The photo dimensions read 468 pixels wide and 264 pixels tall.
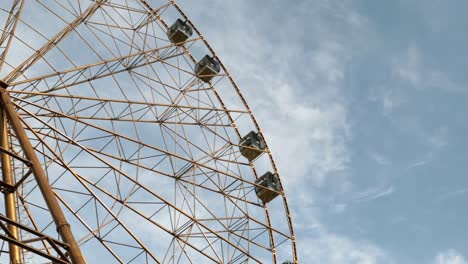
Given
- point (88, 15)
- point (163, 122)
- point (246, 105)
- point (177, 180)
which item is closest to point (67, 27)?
point (88, 15)

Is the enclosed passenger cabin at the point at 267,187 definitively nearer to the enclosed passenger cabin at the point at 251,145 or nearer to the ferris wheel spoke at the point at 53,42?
the enclosed passenger cabin at the point at 251,145

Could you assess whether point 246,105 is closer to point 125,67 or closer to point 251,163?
point 251,163

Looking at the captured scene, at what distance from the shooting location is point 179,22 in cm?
2998

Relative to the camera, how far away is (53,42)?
23.7 m

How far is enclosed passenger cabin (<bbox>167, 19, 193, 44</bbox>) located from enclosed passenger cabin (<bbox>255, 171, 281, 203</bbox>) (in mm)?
6905

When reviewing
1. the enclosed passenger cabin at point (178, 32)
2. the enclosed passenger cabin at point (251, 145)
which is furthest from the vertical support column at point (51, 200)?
the enclosed passenger cabin at point (251, 145)

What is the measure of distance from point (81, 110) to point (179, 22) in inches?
305

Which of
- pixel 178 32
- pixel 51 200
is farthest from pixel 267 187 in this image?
pixel 51 200

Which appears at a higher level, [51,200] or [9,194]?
[9,194]

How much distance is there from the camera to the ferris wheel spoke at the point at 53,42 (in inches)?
847

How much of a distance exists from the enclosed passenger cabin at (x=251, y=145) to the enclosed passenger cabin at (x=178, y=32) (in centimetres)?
507

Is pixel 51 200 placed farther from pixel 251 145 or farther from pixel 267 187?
pixel 251 145

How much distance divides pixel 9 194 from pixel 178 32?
1474 cm

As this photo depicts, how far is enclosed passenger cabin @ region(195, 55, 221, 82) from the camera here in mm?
30281
